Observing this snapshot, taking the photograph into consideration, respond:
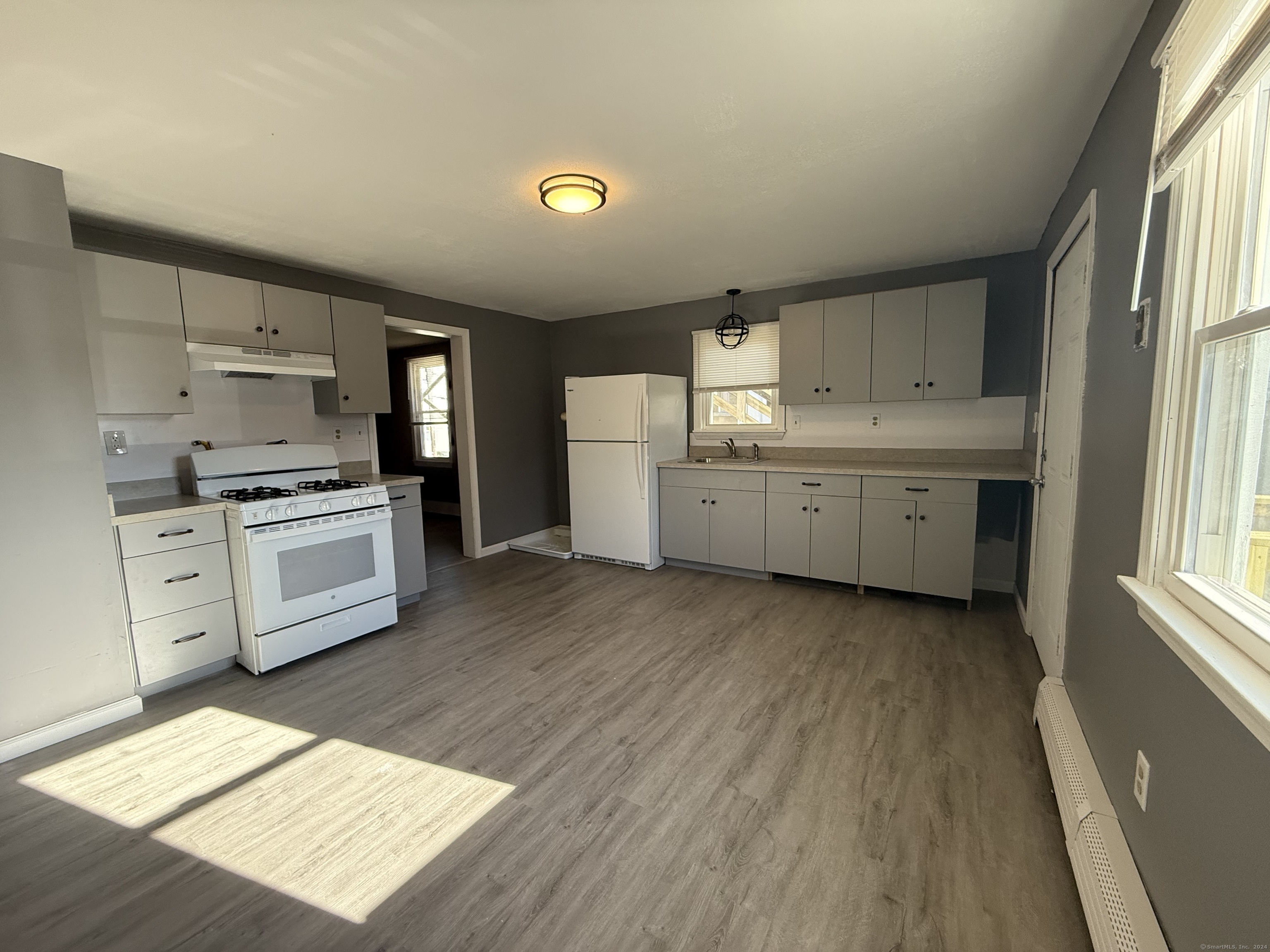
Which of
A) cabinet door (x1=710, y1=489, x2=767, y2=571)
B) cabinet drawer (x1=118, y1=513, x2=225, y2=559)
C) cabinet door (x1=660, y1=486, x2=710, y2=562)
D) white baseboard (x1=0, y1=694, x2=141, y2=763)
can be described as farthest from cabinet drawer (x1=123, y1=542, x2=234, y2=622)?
cabinet door (x1=710, y1=489, x2=767, y2=571)

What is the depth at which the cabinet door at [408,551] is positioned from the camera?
368 cm

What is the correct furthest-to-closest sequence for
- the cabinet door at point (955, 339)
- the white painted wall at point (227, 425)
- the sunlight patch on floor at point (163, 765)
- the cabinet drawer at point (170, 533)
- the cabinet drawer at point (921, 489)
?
the cabinet door at point (955, 339), the cabinet drawer at point (921, 489), the white painted wall at point (227, 425), the cabinet drawer at point (170, 533), the sunlight patch on floor at point (163, 765)

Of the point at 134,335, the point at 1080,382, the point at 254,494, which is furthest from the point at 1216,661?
the point at 134,335

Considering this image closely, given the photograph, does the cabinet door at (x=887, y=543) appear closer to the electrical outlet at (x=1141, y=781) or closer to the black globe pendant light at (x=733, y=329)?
the black globe pendant light at (x=733, y=329)

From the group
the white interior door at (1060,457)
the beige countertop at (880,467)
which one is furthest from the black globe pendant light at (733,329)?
the white interior door at (1060,457)

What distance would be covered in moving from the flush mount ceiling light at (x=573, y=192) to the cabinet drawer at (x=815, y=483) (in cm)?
231

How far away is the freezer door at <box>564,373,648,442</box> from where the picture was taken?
4297 mm

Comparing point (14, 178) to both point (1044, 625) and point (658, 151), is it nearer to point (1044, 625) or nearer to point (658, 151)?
point (658, 151)

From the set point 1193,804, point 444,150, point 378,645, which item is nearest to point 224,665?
point 378,645

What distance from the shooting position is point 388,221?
9.07 ft

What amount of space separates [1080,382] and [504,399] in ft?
14.7

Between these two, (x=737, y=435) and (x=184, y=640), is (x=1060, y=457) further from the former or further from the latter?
(x=184, y=640)

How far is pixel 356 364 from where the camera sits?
3.72 meters

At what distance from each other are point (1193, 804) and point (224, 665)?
12.6 ft
